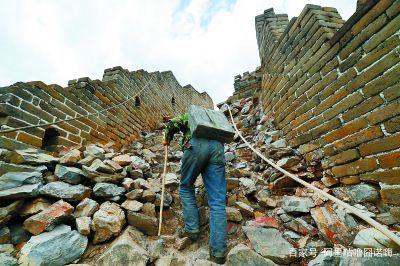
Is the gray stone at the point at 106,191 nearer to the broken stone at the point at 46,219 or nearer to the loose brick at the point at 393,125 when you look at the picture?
the broken stone at the point at 46,219

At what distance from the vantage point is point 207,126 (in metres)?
2.07

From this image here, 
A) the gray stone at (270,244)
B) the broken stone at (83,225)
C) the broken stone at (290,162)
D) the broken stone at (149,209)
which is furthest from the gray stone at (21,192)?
the broken stone at (290,162)

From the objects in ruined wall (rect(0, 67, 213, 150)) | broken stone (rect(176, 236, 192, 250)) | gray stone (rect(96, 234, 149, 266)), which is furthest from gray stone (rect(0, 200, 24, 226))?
broken stone (rect(176, 236, 192, 250))

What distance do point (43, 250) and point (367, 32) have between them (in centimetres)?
302

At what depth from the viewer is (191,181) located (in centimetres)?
214

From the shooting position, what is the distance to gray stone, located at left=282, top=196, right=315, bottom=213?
6.61ft

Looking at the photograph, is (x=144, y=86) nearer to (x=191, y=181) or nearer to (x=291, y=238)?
(x=191, y=181)

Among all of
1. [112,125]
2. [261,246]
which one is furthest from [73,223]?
[112,125]

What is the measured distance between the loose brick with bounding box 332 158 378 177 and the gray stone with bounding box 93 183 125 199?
2091 millimetres

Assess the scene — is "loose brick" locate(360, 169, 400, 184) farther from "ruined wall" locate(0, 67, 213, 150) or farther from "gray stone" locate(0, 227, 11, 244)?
"ruined wall" locate(0, 67, 213, 150)

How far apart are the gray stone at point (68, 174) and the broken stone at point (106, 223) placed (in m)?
0.41

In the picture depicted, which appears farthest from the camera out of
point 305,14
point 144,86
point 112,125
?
point 144,86

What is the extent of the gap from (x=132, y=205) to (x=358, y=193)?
1985mm

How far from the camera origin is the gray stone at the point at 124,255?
5.11 ft
